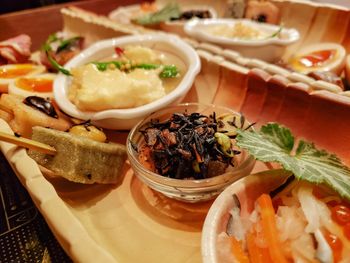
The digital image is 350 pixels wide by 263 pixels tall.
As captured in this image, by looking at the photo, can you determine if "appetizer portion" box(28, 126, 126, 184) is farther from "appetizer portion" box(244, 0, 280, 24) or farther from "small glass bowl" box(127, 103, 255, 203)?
"appetizer portion" box(244, 0, 280, 24)

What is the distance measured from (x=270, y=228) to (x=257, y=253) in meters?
0.11

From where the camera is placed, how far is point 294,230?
1.42m

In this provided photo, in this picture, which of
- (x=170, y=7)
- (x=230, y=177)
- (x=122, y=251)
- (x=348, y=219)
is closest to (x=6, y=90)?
(x=122, y=251)

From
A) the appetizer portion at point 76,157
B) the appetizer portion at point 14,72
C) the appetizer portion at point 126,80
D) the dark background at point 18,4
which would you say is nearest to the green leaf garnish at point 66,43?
the appetizer portion at point 14,72

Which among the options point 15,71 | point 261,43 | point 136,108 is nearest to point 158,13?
point 261,43

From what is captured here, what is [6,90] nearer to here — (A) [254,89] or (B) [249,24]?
(A) [254,89]

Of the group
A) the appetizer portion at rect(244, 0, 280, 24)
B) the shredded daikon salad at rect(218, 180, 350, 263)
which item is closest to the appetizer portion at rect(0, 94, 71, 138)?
the shredded daikon salad at rect(218, 180, 350, 263)

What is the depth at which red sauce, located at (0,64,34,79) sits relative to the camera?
2842 mm

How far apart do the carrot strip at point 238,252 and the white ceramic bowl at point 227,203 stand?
0.14 feet

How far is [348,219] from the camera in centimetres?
138

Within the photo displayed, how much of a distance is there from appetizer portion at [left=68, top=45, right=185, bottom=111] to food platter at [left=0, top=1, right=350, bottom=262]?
0.85 ft

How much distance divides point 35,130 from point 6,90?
1.03 m

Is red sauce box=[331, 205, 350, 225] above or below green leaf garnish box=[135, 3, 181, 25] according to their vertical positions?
above

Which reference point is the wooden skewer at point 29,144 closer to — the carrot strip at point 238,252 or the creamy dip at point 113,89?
the creamy dip at point 113,89
